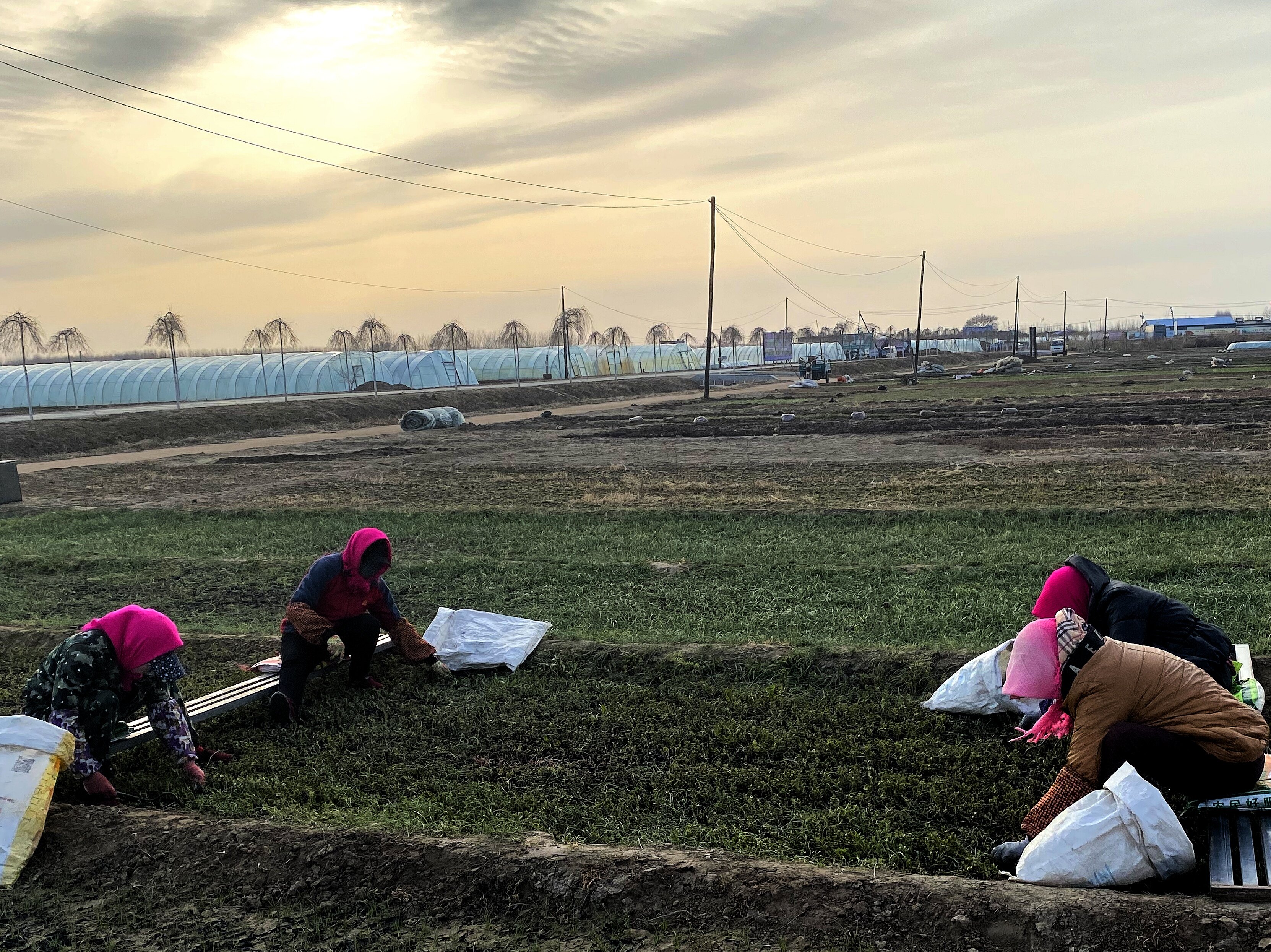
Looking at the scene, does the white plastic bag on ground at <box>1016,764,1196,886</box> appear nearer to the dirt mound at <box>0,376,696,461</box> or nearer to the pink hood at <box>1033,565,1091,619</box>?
the pink hood at <box>1033,565,1091,619</box>

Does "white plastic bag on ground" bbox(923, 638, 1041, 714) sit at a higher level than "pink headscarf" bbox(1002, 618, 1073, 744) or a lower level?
lower

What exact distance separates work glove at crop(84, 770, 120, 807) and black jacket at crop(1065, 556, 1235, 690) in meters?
5.13

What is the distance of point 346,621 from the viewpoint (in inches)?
264

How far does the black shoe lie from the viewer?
6.26 metres

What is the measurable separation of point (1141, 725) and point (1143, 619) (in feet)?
2.68

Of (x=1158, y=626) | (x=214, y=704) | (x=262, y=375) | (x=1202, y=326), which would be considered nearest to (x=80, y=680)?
(x=214, y=704)

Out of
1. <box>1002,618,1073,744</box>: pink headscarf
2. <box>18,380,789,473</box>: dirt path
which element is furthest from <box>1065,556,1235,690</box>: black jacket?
<box>18,380,789,473</box>: dirt path

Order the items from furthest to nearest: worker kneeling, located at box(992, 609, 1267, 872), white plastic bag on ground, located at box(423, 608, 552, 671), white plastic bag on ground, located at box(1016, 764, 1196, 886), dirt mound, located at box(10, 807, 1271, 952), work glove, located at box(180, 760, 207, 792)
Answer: white plastic bag on ground, located at box(423, 608, 552, 671), work glove, located at box(180, 760, 207, 792), worker kneeling, located at box(992, 609, 1267, 872), white plastic bag on ground, located at box(1016, 764, 1196, 886), dirt mound, located at box(10, 807, 1271, 952)

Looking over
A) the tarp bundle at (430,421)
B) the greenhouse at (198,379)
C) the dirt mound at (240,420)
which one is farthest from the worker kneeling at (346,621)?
the greenhouse at (198,379)

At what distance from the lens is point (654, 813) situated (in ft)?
15.9

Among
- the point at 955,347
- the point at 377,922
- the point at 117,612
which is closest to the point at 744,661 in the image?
the point at 377,922

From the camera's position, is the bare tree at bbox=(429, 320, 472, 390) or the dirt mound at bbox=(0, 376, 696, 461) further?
the bare tree at bbox=(429, 320, 472, 390)

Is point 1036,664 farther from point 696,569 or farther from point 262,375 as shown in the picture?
point 262,375

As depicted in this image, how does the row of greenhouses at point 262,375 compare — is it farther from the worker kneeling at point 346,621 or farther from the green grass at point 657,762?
the green grass at point 657,762
